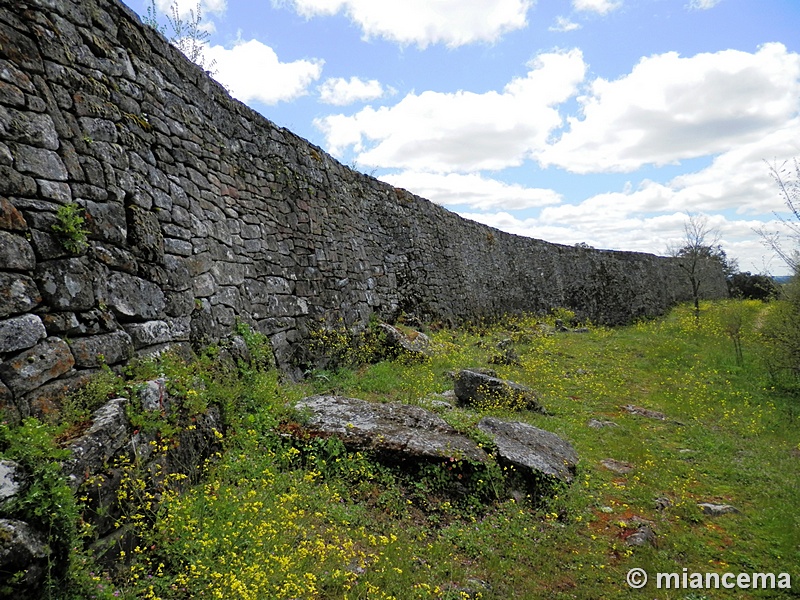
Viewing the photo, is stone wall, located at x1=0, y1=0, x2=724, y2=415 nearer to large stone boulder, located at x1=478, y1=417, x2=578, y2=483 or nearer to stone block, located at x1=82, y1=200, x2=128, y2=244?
stone block, located at x1=82, y1=200, x2=128, y2=244

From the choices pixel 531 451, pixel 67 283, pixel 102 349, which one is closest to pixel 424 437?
pixel 531 451

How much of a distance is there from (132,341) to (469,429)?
382cm

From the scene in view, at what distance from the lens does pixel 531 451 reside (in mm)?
5484

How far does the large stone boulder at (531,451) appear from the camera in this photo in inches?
202

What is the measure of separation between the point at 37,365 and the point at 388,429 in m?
3.40

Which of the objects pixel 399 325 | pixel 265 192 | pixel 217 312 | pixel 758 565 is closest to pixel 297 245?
pixel 265 192

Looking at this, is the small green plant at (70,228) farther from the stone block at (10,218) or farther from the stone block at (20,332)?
the stone block at (20,332)

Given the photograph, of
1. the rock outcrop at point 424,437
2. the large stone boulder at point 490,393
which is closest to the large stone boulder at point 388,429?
the rock outcrop at point 424,437

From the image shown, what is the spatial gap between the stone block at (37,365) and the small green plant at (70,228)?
2.52 ft

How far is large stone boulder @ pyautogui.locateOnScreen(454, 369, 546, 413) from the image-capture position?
7.71 m

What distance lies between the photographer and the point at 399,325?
12016mm

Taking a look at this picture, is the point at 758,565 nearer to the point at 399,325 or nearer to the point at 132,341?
the point at 132,341

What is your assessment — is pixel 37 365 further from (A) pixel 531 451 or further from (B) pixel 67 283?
(A) pixel 531 451

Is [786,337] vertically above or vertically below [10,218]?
below
